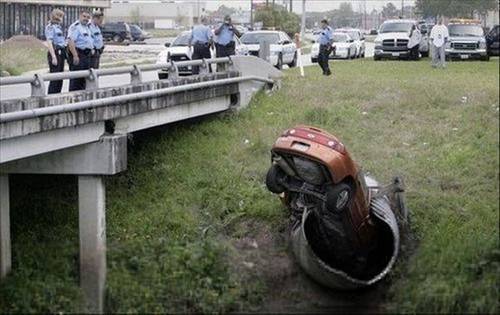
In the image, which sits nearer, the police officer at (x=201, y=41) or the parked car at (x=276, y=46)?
the police officer at (x=201, y=41)

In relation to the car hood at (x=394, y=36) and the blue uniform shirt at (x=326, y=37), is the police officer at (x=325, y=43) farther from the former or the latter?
the car hood at (x=394, y=36)

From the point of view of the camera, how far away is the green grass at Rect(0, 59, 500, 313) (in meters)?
11.3

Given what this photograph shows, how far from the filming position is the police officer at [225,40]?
850 inches

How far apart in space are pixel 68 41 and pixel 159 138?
2858mm

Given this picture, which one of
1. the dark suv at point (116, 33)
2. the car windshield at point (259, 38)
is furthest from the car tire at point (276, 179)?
the dark suv at point (116, 33)

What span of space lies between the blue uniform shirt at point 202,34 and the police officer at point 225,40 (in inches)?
23.2

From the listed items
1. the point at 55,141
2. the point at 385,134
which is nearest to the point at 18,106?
the point at 55,141

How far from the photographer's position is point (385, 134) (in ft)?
58.2

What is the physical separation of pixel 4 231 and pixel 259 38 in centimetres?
1870

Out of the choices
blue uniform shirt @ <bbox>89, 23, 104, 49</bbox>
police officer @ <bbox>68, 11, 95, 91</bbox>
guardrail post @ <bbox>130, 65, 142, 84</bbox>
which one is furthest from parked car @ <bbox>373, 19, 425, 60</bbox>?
guardrail post @ <bbox>130, 65, 142, 84</bbox>

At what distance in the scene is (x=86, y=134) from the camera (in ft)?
46.1

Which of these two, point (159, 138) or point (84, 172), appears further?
point (159, 138)

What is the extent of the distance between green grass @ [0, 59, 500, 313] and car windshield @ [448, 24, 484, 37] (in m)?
10.3

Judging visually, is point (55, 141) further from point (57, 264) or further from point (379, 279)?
point (379, 279)
